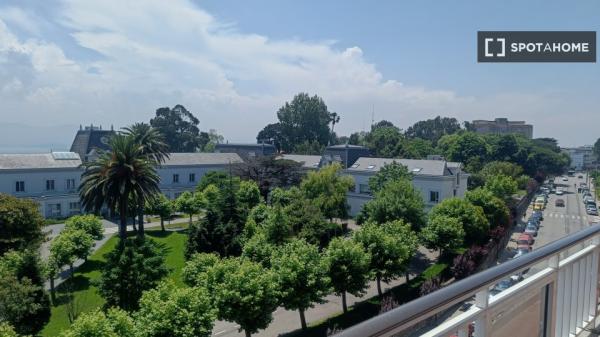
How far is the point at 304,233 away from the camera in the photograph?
2184cm

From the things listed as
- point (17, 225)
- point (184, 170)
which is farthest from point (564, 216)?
point (17, 225)

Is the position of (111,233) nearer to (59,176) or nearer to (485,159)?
(59,176)

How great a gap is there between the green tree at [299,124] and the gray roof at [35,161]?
122 ft

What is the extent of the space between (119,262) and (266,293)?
5477 mm

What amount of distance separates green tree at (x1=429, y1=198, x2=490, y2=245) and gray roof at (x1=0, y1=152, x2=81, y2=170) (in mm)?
30394

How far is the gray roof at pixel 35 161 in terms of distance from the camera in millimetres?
34344

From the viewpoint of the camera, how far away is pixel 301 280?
49.1ft

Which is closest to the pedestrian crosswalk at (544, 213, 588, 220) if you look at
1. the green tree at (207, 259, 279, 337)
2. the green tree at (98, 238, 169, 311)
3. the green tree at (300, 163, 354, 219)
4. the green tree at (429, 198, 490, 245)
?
the green tree at (429, 198, 490, 245)

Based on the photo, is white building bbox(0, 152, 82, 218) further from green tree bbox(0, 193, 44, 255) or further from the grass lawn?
green tree bbox(0, 193, 44, 255)

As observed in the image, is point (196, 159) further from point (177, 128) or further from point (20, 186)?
point (177, 128)

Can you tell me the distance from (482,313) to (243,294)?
39.8 ft

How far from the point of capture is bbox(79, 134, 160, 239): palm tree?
2180 centimetres

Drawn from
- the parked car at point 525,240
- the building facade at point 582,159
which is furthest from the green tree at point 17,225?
the building facade at point 582,159

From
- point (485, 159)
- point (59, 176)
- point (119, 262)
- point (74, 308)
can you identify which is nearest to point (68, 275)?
point (74, 308)
